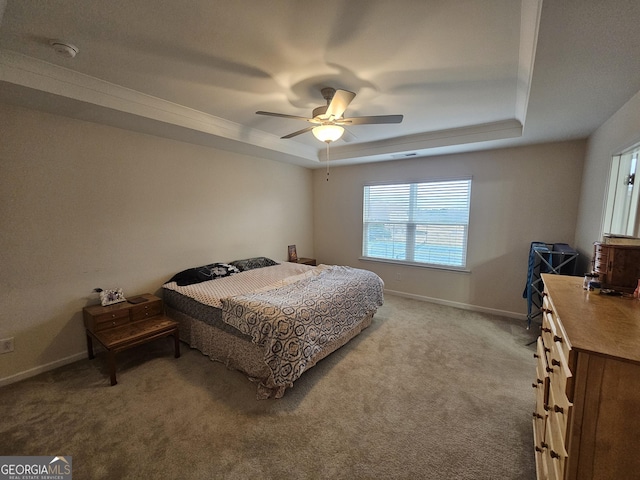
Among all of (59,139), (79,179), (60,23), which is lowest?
(79,179)

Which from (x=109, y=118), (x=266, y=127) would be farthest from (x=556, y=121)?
(x=109, y=118)

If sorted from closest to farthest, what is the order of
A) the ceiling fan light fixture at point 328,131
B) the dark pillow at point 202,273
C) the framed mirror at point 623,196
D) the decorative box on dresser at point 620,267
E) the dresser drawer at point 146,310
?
the decorative box on dresser at point 620,267 < the framed mirror at point 623,196 < the ceiling fan light fixture at point 328,131 < the dresser drawer at point 146,310 < the dark pillow at point 202,273

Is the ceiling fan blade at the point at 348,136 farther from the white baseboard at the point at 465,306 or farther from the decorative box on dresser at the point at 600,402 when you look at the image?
the decorative box on dresser at the point at 600,402

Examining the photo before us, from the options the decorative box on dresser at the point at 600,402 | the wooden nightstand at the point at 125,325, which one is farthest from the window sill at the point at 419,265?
the wooden nightstand at the point at 125,325

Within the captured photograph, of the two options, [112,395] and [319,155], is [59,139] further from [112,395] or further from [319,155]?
[319,155]

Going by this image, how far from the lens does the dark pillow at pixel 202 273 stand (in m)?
3.19

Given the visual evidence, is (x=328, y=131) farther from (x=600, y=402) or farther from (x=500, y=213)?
(x=500, y=213)

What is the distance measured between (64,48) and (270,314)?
90.7 inches

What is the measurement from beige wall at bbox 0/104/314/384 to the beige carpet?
1.62 feet

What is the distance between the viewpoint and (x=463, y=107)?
2689 millimetres

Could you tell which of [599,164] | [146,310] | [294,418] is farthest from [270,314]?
[599,164]

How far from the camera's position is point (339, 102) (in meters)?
2.03

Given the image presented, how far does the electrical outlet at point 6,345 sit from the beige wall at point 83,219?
1.4 inches

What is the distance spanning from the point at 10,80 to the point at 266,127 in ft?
7.03
